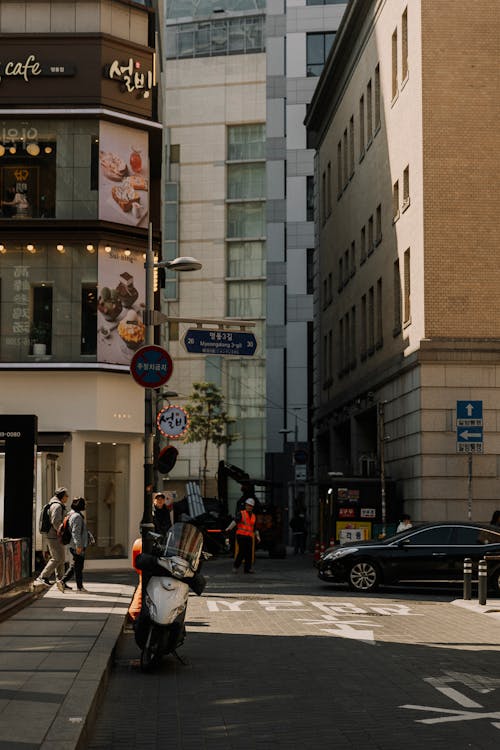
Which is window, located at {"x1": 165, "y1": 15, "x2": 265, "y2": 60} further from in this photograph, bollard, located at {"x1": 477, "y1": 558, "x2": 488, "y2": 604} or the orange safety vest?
bollard, located at {"x1": 477, "y1": 558, "x2": 488, "y2": 604}

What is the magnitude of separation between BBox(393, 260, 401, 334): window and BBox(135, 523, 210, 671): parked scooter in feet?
79.2

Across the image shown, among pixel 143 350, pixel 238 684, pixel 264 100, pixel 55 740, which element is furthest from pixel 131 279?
pixel 264 100

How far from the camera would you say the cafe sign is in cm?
3259

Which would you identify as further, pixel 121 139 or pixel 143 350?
pixel 121 139

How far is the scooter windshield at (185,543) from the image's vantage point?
12.7 meters

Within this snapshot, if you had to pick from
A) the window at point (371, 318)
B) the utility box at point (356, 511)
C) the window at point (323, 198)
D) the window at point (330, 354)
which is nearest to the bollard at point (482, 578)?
the utility box at point (356, 511)

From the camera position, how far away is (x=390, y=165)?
3806cm

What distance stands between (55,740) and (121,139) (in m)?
26.9

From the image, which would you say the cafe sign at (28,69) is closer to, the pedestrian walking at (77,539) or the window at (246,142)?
the pedestrian walking at (77,539)

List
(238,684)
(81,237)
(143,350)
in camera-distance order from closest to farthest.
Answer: (238,684), (143,350), (81,237)

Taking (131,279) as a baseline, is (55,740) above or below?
below

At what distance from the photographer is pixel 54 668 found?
11.3 m

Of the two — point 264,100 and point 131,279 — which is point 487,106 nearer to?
point 131,279

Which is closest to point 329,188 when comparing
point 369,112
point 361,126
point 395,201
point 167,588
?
point 361,126
